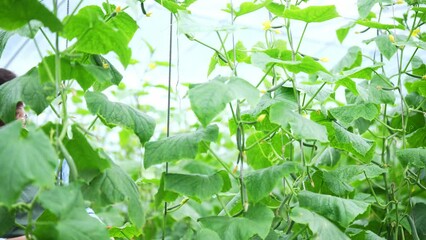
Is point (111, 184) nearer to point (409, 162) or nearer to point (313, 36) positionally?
point (409, 162)

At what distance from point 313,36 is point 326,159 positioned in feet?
9.95

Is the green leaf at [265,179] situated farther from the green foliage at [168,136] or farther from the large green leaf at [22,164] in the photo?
the large green leaf at [22,164]

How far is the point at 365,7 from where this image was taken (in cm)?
207

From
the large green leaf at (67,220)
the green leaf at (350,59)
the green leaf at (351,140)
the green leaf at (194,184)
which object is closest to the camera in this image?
the large green leaf at (67,220)

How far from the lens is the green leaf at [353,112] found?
6.21 feet

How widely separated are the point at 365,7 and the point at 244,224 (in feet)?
3.04

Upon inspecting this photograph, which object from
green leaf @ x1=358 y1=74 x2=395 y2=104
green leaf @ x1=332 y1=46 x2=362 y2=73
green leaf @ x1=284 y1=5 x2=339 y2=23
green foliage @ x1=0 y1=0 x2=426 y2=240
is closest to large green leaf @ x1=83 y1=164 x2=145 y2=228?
green foliage @ x1=0 y1=0 x2=426 y2=240

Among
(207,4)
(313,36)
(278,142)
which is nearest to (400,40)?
(278,142)

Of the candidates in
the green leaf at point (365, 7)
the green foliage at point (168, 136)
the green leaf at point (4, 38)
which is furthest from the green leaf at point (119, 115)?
the green leaf at point (365, 7)

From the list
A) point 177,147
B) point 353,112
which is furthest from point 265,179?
point 353,112

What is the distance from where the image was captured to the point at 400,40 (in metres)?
2.22

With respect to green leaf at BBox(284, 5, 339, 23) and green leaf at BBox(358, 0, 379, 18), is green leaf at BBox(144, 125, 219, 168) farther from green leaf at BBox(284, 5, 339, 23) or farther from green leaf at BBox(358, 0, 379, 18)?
green leaf at BBox(358, 0, 379, 18)

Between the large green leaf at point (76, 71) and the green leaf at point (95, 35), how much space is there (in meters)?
0.05

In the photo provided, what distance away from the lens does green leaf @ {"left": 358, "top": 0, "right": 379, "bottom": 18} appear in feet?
6.75
